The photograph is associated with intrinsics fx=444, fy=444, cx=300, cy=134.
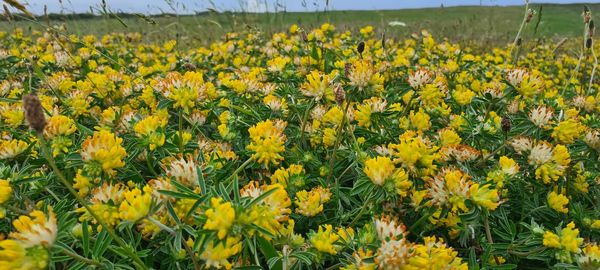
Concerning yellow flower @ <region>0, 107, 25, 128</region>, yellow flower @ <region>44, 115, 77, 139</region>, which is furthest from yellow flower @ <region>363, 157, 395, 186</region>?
yellow flower @ <region>0, 107, 25, 128</region>

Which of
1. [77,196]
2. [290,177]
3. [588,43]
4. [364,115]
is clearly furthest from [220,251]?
[588,43]

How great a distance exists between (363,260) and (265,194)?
14.5 inches

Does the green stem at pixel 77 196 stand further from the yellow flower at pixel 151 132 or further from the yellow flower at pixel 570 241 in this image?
the yellow flower at pixel 570 241

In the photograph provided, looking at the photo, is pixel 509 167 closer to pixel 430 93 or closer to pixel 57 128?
pixel 430 93

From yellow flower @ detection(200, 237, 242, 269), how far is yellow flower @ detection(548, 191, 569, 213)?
59.1 inches

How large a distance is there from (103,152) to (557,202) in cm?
191

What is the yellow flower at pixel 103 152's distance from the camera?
62.6 inches

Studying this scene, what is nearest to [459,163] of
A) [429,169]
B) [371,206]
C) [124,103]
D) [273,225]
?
[429,169]

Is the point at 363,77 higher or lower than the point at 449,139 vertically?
higher

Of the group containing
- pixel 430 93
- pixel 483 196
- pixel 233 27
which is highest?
pixel 233 27

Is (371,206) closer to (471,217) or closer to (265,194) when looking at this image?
(471,217)

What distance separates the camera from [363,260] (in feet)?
4.34

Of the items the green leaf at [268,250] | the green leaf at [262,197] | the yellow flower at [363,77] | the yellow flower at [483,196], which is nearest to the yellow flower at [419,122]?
the yellow flower at [363,77]

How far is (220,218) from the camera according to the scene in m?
1.16
